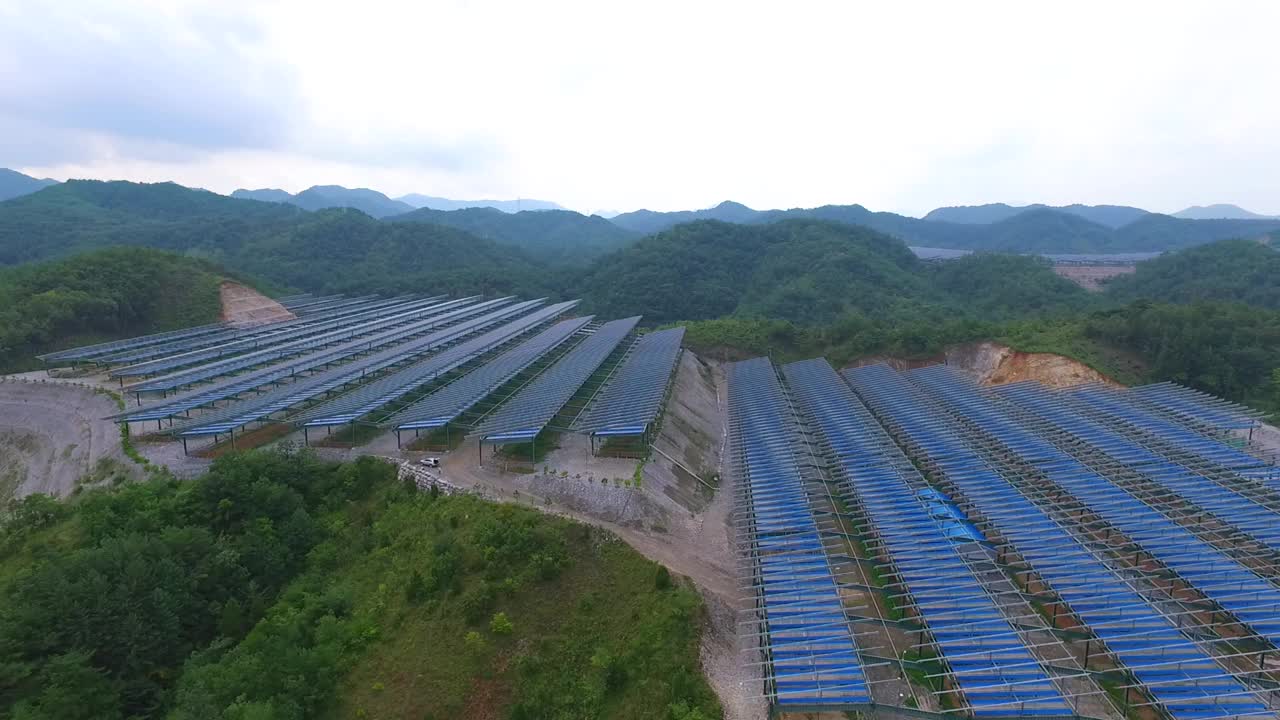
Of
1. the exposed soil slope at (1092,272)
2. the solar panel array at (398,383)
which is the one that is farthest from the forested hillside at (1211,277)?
the solar panel array at (398,383)

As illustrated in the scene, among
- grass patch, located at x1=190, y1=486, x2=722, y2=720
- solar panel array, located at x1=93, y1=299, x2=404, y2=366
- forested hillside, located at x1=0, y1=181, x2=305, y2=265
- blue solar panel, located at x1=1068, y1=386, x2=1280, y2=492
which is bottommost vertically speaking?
grass patch, located at x1=190, y1=486, x2=722, y2=720

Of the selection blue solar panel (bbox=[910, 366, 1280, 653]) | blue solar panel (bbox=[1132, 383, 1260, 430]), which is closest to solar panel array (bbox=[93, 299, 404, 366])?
blue solar panel (bbox=[910, 366, 1280, 653])

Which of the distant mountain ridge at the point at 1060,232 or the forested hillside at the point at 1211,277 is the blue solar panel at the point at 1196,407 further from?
the distant mountain ridge at the point at 1060,232

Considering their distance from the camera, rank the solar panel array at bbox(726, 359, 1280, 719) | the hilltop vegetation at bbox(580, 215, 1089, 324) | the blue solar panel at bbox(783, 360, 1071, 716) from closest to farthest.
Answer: the blue solar panel at bbox(783, 360, 1071, 716) → the solar panel array at bbox(726, 359, 1280, 719) → the hilltop vegetation at bbox(580, 215, 1089, 324)

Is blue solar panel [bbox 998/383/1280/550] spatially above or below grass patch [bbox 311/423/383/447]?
below

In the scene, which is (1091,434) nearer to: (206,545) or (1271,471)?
(1271,471)

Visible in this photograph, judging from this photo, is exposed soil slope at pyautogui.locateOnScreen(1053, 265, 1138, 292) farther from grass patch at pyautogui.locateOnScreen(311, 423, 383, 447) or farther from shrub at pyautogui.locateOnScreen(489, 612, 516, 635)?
shrub at pyautogui.locateOnScreen(489, 612, 516, 635)

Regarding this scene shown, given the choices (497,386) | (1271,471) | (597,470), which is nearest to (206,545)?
(597,470)
